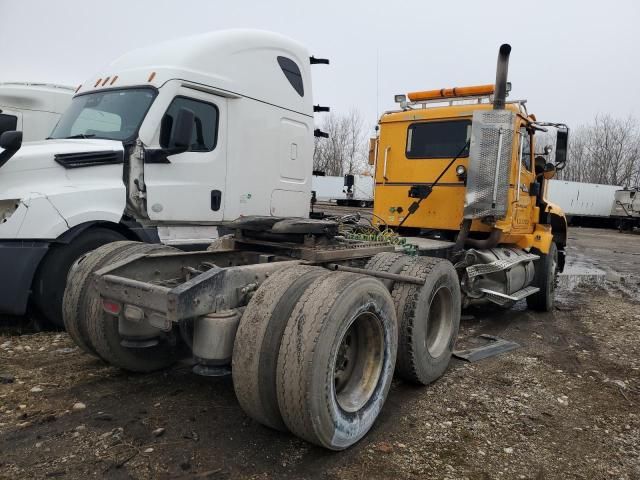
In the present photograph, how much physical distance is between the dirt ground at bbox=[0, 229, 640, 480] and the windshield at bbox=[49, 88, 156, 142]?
224 cm

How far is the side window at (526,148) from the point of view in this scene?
21.3 feet

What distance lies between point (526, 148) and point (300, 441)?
543 cm

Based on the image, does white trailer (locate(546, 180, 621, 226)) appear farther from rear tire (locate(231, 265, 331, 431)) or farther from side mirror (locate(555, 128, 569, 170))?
rear tire (locate(231, 265, 331, 431))

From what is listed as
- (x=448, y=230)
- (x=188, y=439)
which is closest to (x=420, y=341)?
(x=188, y=439)

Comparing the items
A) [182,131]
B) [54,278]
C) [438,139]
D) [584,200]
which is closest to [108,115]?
[182,131]

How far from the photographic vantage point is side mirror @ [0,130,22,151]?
461 cm

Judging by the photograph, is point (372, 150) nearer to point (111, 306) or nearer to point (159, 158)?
point (159, 158)

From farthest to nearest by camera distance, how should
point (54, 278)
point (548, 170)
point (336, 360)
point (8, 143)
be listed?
point (548, 170)
point (54, 278)
point (8, 143)
point (336, 360)

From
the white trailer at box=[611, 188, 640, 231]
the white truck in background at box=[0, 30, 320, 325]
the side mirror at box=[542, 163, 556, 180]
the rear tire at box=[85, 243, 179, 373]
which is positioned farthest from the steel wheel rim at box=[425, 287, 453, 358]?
the white trailer at box=[611, 188, 640, 231]

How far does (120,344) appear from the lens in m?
3.66

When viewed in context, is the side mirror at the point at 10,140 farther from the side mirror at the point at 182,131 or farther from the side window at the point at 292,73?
the side window at the point at 292,73

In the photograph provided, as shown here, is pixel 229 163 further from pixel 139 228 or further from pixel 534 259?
pixel 534 259

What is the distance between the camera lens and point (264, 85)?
6.49 m

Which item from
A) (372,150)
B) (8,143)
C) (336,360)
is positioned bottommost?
(336,360)
